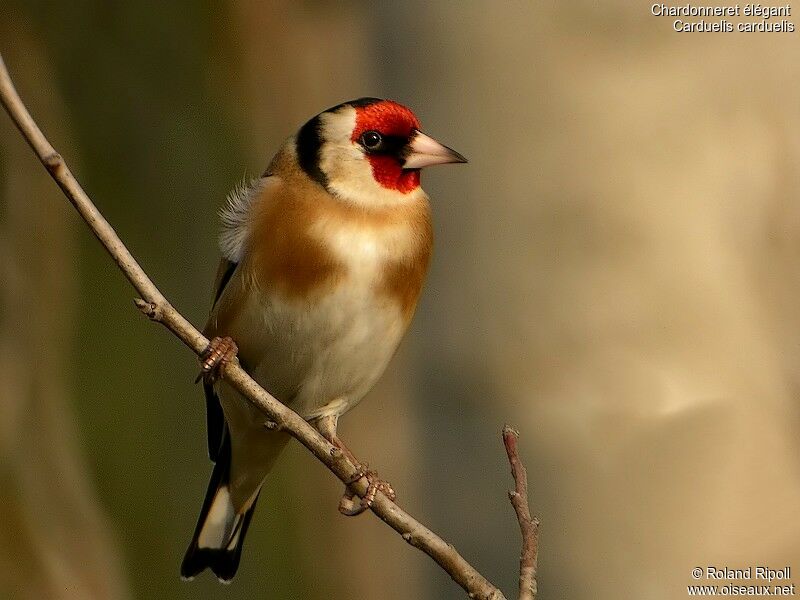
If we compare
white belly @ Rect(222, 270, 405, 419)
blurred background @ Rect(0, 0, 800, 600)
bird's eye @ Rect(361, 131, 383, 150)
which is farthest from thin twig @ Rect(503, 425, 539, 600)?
blurred background @ Rect(0, 0, 800, 600)

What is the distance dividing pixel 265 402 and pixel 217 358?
0.36m

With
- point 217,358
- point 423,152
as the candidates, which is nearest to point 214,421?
point 217,358

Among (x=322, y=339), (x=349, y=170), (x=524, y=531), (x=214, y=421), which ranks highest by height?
(x=349, y=170)

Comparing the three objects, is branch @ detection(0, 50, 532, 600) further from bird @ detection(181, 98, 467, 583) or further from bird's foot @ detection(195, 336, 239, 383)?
bird @ detection(181, 98, 467, 583)

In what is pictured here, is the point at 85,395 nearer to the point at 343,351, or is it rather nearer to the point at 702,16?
the point at 343,351

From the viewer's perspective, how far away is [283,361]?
Answer: 3.12 metres

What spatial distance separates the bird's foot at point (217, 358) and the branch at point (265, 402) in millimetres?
213

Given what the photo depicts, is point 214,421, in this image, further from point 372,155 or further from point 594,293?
point 594,293

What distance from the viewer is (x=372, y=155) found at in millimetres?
3145

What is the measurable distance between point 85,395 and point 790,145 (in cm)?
404

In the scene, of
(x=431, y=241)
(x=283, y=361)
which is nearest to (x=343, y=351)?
(x=283, y=361)

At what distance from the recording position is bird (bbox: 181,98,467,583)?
2.97m

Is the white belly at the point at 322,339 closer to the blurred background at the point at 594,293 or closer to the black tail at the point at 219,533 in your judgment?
the black tail at the point at 219,533

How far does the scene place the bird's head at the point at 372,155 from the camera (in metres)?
3.10
